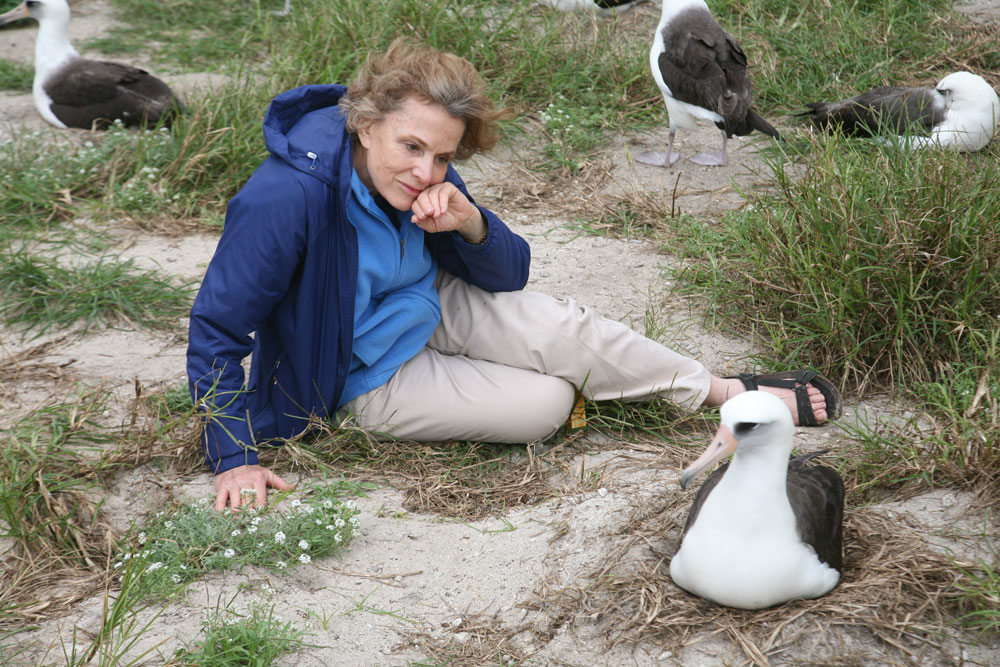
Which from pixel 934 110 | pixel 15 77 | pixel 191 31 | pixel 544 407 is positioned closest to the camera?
pixel 544 407

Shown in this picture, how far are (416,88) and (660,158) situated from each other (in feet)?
9.56

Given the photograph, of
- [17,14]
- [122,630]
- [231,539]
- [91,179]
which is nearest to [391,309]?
[231,539]

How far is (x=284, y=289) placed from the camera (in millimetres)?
2732

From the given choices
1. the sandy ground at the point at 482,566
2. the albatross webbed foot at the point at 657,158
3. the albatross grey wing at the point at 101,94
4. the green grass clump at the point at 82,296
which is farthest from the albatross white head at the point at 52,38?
the albatross webbed foot at the point at 657,158

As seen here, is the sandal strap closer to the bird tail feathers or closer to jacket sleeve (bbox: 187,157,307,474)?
jacket sleeve (bbox: 187,157,307,474)

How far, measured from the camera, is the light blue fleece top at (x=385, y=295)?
284 centimetres

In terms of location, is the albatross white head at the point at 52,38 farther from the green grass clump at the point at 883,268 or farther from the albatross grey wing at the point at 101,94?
the green grass clump at the point at 883,268

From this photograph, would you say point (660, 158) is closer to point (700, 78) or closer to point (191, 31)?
point (700, 78)

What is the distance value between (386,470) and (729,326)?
4.90 feet

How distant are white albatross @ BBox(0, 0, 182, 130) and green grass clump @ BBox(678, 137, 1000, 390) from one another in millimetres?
3322

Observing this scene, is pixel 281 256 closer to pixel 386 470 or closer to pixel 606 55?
pixel 386 470

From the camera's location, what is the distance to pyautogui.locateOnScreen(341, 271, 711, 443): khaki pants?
304 cm

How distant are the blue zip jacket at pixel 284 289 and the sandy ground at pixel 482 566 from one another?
29cm

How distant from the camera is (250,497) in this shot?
108 inches
